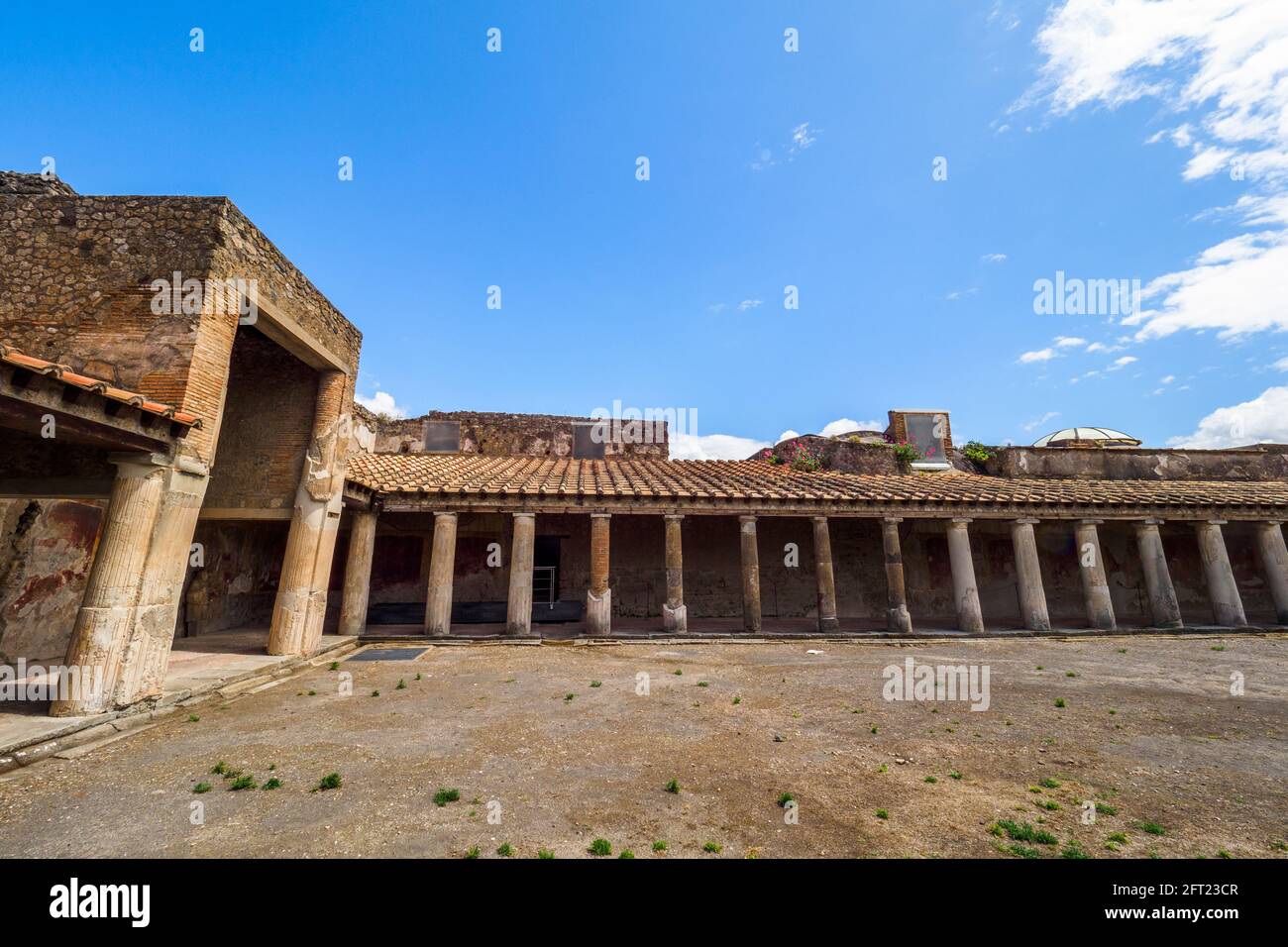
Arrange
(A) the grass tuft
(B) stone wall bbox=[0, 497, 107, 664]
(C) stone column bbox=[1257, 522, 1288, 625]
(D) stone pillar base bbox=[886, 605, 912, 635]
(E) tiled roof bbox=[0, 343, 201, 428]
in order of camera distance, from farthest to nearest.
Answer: (C) stone column bbox=[1257, 522, 1288, 625] < (D) stone pillar base bbox=[886, 605, 912, 635] < (B) stone wall bbox=[0, 497, 107, 664] < (E) tiled roof bbox=[0, 343, 201, 428] < (A) the grass tuft

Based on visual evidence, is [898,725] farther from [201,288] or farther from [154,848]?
[201,288]

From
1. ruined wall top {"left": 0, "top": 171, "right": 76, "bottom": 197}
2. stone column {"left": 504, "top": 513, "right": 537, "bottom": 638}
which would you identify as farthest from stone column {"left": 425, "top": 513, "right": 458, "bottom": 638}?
ruined wall top {"left": 0, "top": 171, "right": 76, "bottom": 197}

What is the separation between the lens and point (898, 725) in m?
5.79

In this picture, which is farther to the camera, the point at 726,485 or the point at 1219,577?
the point at 1219,577

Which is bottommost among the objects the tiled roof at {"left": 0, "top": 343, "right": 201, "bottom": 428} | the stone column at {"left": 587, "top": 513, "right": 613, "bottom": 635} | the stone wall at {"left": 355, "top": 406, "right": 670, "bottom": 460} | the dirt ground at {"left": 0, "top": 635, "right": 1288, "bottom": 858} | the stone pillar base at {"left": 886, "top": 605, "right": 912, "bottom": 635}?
the dirt ground at {"left": 0, "top": 635, "right": 1288, "bottom": 858}

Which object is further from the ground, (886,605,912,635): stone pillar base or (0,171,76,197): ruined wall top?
(0,171,76,197): ruined wall top

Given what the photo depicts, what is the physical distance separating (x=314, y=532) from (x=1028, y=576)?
664 inches

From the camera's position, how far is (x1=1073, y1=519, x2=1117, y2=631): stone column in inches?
527

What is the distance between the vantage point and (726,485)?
546 inches

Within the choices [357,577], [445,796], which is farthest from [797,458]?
[445,796]

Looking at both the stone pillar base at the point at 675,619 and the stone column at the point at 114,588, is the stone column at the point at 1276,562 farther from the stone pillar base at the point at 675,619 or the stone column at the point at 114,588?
the stone column at the point at 114,588

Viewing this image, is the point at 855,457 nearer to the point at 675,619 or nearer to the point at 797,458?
the point at 797,458

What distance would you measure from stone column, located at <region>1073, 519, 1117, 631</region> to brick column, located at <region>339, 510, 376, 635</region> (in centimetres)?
1823

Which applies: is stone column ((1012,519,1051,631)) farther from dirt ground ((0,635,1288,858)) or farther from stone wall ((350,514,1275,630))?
dirt ground ((0,635,1288,858))
